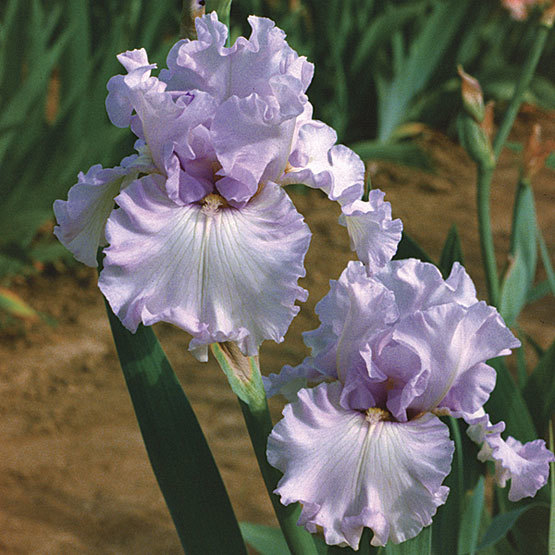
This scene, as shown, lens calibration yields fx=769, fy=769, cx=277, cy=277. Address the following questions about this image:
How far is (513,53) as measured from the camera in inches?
183

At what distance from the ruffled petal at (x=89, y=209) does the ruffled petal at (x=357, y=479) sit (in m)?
0.20

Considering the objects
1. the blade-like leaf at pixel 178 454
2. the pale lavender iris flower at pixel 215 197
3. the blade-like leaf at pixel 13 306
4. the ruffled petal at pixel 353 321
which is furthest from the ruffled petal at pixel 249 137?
the blade-like leaf at pixel 13 306

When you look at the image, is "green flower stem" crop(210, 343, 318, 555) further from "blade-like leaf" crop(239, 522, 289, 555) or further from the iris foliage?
"blade-like leaf" crop(239, 522, 289, 555)

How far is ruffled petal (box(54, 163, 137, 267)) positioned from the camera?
58 cm

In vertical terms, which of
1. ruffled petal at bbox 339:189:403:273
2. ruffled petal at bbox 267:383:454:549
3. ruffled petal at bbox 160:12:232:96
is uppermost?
ruffled petal at bbox 160:12:232:96

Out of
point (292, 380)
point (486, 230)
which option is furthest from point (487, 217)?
point (292, 380)

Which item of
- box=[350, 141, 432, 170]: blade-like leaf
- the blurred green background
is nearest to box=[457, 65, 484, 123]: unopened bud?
the blurred green background

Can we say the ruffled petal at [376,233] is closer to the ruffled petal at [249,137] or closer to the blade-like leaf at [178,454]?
the ruffled petal at [249,137]

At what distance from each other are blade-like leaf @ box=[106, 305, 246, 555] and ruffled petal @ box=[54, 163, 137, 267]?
0.12m

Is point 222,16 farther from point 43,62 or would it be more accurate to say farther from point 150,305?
point 43,62

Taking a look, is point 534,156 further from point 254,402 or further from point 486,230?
point 254,402

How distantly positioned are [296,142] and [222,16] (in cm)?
12

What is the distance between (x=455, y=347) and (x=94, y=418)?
1529mm

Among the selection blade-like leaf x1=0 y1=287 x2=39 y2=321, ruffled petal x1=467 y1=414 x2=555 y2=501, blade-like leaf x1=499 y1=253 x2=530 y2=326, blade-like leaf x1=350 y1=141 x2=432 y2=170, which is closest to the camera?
ruffled petal x1=467 y1=414 x2=555 y2=501
